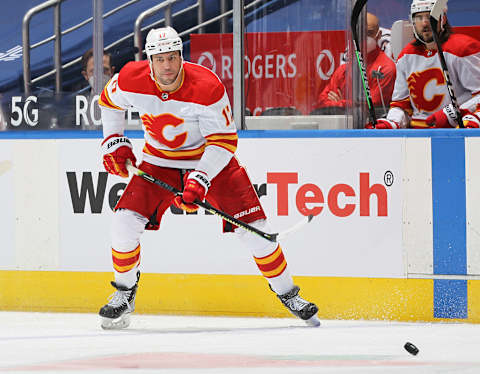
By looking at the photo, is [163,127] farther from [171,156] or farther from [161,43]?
[161,43]

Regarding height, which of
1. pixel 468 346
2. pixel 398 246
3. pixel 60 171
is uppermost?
pixel 60 171

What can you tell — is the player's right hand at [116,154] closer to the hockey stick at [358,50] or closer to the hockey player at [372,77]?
the hockey player at [372,77]

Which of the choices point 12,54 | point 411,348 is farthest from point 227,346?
point 12,54

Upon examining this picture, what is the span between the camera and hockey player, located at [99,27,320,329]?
3.88 meters

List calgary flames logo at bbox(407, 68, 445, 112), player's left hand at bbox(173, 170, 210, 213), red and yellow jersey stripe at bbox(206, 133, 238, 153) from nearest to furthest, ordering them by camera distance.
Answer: player's left hand at bbox(173, 170, 210, 213) → red and yellow jersey stripe at bbox(206, 133, 238, 153) → calgary flames logo at bbox(407, 68, 445, 112)

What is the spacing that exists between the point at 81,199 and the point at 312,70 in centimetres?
116

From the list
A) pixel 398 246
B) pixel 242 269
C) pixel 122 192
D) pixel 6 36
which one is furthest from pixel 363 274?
pixel 6 36

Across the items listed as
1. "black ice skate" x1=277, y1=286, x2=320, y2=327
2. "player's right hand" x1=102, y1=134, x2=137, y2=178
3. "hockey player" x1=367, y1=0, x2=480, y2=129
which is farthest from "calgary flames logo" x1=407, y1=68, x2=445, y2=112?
"player's right hand" x1=102, y1=134, x2=137, y2=178

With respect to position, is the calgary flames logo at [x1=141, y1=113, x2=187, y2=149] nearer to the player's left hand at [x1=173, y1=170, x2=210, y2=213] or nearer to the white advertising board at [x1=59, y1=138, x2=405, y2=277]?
the player's left hand at [x1=173, y1=170, x2=210, y2=213]

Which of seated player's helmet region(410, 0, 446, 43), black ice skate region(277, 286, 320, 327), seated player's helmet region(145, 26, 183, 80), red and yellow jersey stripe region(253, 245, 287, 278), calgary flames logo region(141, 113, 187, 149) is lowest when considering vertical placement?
black ice skate region(277, 286, 320, 327)

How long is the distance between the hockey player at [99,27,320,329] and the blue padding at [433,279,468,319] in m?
0.51

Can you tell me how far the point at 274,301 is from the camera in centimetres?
426

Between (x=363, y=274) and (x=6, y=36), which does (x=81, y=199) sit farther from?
(x=363, y=274)

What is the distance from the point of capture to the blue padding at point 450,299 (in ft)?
13.3
